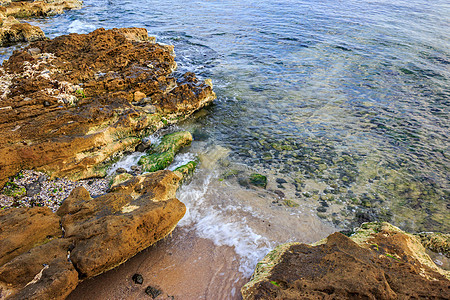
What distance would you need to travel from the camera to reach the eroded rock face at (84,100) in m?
7.16

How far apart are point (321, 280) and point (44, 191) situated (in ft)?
21.3

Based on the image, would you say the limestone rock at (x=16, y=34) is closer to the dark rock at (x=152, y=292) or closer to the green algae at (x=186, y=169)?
the green algae at (x=186, y=169)

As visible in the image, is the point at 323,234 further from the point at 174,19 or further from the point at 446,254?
the point at 174,19

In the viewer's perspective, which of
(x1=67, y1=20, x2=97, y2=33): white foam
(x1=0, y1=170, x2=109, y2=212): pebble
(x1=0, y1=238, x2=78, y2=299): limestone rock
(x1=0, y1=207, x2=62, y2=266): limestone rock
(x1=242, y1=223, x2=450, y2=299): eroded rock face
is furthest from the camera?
(x1=67, y1=20, x2=97, y2=33): white foam

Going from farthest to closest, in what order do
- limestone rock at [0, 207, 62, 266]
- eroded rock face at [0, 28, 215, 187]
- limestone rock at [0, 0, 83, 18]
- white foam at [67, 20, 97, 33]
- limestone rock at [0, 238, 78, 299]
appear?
limestone rock at [0, 0, 83, 18], white foam at [67, 20, 97, 33], eroded rock face at [0, 28, 215, 187], limestone rock at [0, 207, 62, 266], limestone rock at [0, 238, 78, 299]

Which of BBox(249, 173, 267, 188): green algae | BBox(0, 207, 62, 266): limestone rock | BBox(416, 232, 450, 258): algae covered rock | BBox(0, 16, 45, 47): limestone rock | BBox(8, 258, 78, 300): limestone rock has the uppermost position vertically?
BBox(0, 16, 45, 47): limestone rock

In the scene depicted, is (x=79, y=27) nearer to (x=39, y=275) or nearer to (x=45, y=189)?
(x=45, y=189)

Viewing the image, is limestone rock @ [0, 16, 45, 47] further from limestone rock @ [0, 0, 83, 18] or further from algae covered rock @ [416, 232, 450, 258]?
algae covered rock @ [416, 232, 450, 258]

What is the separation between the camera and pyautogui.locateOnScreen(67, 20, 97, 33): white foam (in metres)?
19.0

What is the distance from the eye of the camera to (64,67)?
10297 millimetres

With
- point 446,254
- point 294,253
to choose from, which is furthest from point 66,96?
point 446,254

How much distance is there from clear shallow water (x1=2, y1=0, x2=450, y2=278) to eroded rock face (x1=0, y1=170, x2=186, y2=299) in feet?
4.43

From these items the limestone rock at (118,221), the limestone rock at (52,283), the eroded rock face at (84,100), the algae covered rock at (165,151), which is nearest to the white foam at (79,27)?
the eroded rock face at (84,100)

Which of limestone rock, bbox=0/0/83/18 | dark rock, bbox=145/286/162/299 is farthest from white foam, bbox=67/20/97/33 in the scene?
dark rock, bbox=145/286/162/299
